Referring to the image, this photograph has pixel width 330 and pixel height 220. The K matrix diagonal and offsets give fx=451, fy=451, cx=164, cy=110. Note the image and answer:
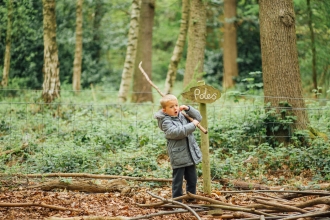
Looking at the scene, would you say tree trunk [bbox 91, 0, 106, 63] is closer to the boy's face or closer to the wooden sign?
the wooden sign

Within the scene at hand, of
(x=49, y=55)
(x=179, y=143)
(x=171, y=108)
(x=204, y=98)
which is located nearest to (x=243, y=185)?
(x=179, y=143)

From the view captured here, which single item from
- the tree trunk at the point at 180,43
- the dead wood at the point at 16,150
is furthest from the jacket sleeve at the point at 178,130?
the tree trunk at the point at 180,43

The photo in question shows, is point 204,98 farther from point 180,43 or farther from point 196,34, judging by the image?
point 180,43

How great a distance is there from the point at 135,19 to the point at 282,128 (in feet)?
25.8

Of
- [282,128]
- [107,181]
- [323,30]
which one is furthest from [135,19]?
[107,181]

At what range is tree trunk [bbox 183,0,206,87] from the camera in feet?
40.7

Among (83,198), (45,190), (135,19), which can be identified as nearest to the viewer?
(83,198)

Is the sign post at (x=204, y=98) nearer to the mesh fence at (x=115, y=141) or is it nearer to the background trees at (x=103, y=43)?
the mesh fence at (x=115, y=141)

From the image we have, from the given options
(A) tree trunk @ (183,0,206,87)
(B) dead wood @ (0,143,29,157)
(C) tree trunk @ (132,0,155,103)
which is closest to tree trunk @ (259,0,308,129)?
(A) tree trunk @ (183,0,206,87)

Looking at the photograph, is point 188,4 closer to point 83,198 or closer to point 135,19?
point 135,19

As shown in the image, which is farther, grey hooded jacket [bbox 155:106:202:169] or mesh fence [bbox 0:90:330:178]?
mesh fence [bbox 0:90:330:178]

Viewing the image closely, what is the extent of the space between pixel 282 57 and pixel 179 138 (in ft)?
14.2

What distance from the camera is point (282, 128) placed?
9.21 metres

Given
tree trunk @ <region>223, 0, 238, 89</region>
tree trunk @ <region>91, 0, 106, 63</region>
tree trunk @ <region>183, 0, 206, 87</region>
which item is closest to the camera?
tree trunk @ <region>183, 0, 206, 87</region>
